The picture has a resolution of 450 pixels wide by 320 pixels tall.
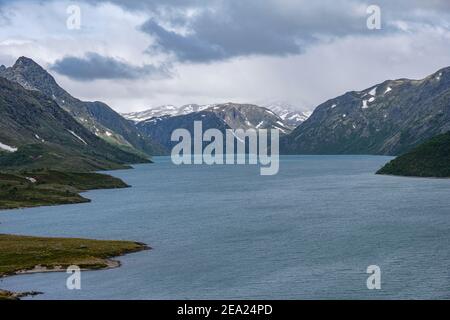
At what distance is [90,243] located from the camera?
14375 centimetres

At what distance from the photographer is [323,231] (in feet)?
518

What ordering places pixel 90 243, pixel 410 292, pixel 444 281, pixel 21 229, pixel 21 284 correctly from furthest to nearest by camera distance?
pixel 21 229
pixel 90 243
pixel 21 284
pixel 444 281
pixel 410 292

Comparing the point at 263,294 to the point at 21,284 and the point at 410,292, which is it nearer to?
the point at 410,292
